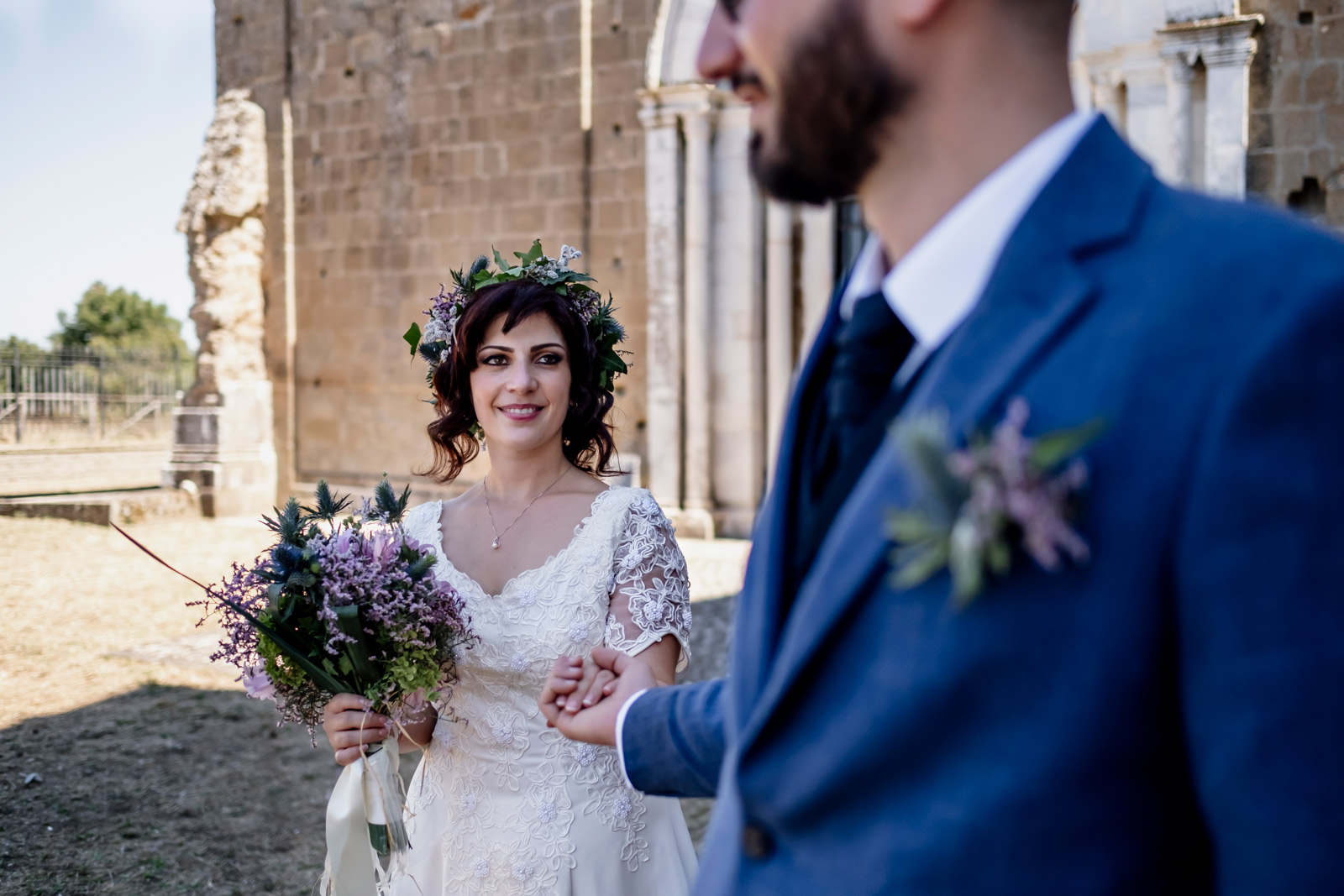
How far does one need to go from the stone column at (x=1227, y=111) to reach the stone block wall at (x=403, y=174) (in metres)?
5.39

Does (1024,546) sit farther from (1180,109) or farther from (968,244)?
(1180,109)

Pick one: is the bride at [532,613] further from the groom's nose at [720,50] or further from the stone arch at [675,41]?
the stone arch at [675,41]

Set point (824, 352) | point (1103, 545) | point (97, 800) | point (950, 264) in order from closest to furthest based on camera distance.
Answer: point (1103, 545) < point (950, 264) < point (824, 352) < point (97, 800)

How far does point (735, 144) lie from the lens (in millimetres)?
9898

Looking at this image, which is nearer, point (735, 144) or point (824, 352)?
point (824, 352)

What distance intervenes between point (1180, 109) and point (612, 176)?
5.59 metres

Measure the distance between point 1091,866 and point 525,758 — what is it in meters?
1.85

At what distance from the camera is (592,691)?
1.58 meters

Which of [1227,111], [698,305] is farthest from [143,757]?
[1227,111]

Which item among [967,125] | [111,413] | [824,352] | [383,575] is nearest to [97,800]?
[383,575]

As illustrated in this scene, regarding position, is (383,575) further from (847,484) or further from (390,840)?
(847,484)

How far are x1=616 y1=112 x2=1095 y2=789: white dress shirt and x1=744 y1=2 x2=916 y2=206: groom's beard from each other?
11 cm

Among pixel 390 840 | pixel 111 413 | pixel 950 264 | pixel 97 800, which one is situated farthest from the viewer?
pixel 111 413

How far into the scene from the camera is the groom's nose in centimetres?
103
